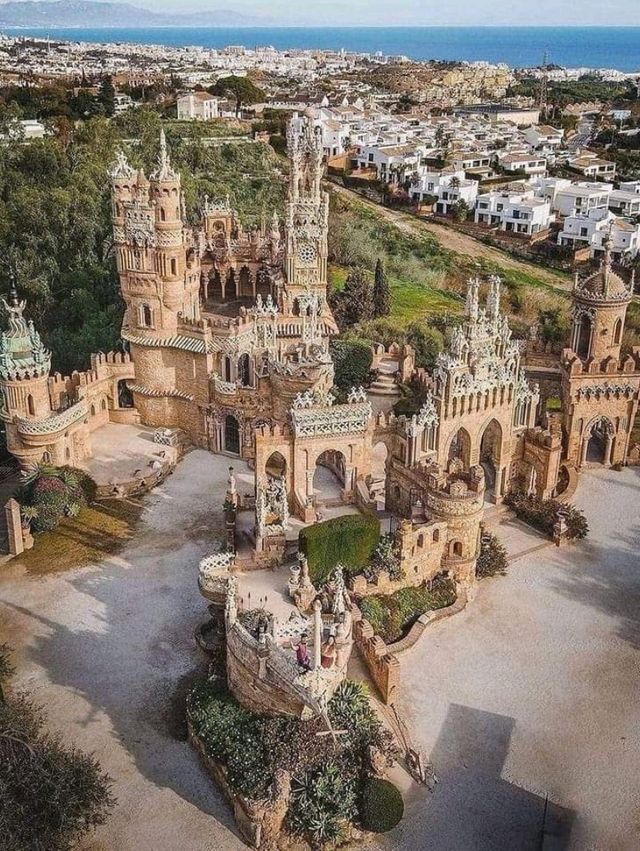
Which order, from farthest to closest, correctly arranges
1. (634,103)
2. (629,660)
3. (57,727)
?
1. (634,103)
2. (629,660)
3. (57,727)

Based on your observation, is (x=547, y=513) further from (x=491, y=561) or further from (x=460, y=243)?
(x=460, y=243)

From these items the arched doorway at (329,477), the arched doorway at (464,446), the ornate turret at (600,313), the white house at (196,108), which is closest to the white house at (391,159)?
the white house at (196,108)

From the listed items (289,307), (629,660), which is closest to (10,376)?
(289,307)

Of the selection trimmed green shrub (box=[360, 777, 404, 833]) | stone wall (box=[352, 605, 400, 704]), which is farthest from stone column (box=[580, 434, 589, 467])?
trimmed green shrub (box=[360, 777, 404, 833])

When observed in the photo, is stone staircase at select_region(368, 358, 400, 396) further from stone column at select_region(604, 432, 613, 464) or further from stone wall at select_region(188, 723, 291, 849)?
stone wall at select_region(188, 723, 291, 849)

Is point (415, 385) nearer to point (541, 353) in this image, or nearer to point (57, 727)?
point (541, 353)

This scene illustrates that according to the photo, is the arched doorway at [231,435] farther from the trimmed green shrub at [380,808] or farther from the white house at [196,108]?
the white house at [196,108]
